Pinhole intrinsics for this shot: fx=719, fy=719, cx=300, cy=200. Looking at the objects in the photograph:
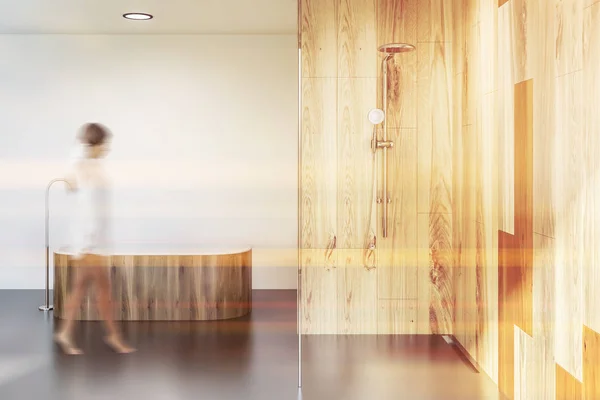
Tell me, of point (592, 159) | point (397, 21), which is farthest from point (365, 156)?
point (592, 159)

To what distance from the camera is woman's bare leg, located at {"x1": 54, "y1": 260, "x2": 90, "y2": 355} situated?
3.96 metres

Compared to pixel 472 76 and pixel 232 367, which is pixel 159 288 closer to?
pixel 232 367

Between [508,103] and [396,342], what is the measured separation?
1.04m

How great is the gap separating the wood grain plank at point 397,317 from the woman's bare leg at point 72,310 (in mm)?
1796

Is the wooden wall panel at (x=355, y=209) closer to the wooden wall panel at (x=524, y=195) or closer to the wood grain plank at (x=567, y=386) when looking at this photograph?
the wooden wall panel at (x=524, y=195)

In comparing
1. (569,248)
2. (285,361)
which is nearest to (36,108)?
(285,361)

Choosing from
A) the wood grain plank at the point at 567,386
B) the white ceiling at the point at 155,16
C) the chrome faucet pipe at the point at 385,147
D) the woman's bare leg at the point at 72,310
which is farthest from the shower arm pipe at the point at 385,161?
the woman's bare leg at the point at 72,310

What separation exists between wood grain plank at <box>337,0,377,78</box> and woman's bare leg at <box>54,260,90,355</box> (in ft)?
6.98

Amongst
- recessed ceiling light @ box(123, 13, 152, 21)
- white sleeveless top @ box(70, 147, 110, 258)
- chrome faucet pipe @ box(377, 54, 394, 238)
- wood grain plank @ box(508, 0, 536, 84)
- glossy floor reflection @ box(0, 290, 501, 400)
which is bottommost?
glossy floor reflection @ box(0, 290, 501, 400)

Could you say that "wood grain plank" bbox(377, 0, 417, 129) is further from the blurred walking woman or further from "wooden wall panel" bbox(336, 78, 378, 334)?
the blurred walking woman

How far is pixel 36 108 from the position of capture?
554 centimetres

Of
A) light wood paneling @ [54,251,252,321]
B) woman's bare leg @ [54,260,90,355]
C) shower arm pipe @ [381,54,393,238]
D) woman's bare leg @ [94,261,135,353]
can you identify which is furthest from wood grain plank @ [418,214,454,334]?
light wood paneling @ [54,251,252,321]

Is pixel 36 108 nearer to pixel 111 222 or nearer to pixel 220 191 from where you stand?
pixel 111 222

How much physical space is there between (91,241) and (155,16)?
180 centimetres
